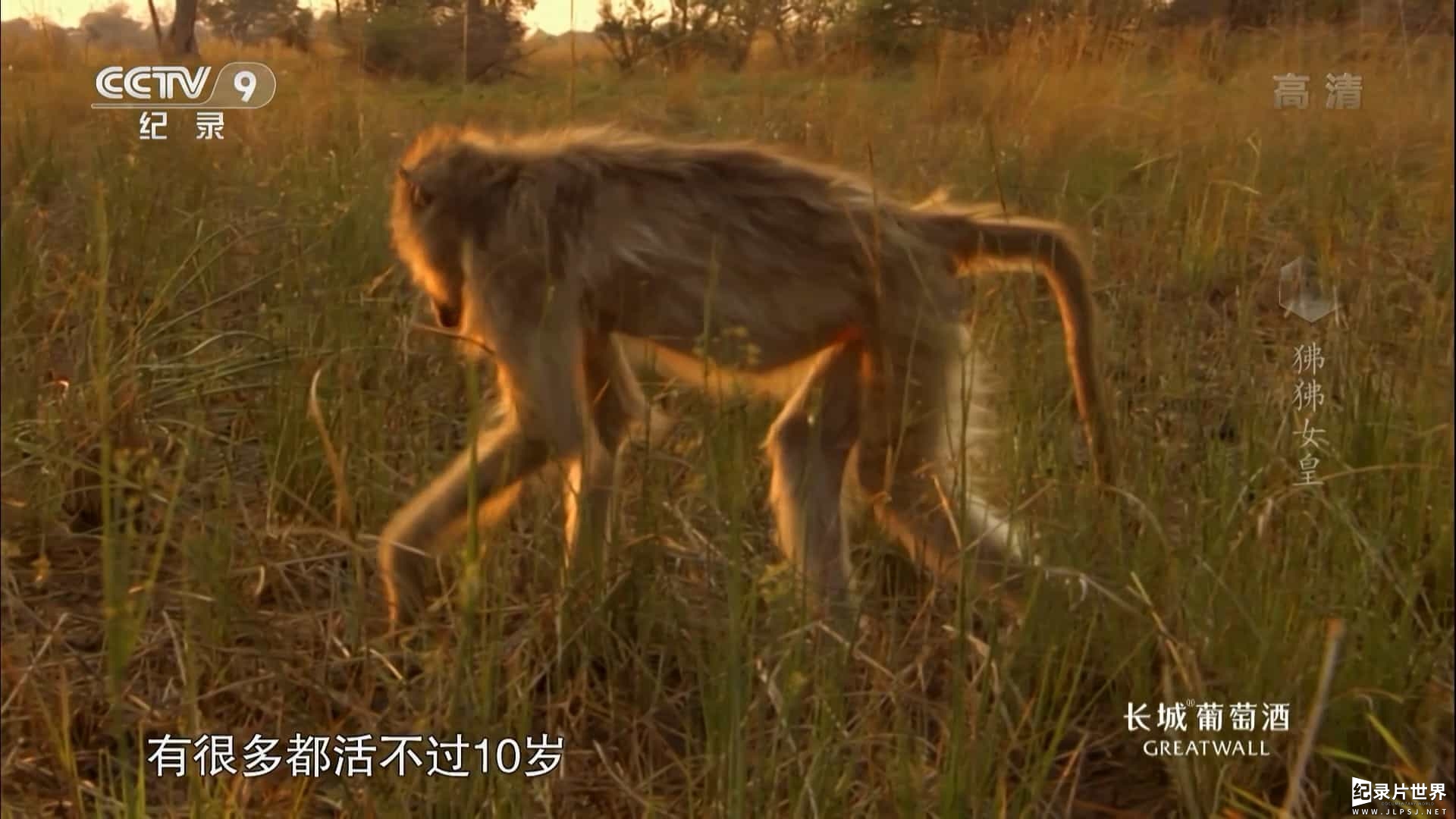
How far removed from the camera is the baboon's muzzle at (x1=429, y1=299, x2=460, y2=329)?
241cm

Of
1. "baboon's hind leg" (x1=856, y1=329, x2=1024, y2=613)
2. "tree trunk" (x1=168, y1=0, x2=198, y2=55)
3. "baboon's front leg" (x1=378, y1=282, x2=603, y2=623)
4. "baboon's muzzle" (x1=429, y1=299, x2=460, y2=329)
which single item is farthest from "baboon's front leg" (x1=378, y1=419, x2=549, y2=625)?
"tree trunk" (x1=168, y1=0, x2=198, y2=55)

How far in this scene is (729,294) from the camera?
234 cm

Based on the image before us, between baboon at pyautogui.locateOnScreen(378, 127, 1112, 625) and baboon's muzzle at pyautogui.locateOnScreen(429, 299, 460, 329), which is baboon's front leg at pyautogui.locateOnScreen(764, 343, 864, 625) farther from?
baboon's muzzle at pyautogui.locateOnScreen(429, 299, 460, 329)

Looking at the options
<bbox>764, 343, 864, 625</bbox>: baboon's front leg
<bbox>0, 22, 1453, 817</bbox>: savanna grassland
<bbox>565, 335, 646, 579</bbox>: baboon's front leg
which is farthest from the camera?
<bbox>764, 343, 864, 625</bbox>: baboon's front leg

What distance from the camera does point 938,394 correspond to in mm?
2273

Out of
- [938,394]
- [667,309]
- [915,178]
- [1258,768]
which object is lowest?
[1258,768]

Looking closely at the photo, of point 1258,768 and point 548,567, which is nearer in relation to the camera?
point 1258,768

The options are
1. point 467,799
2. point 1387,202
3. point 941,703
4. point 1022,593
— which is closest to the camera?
point 467,799

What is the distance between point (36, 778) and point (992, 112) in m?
1.73

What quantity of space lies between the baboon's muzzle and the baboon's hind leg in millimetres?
726

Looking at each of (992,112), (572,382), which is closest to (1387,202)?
(992,112)

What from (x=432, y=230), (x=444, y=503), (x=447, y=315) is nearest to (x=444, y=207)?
(x=432, y=230)

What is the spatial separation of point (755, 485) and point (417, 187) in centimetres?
78

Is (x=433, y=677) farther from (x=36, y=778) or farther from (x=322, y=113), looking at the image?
(x=322, y=113)
